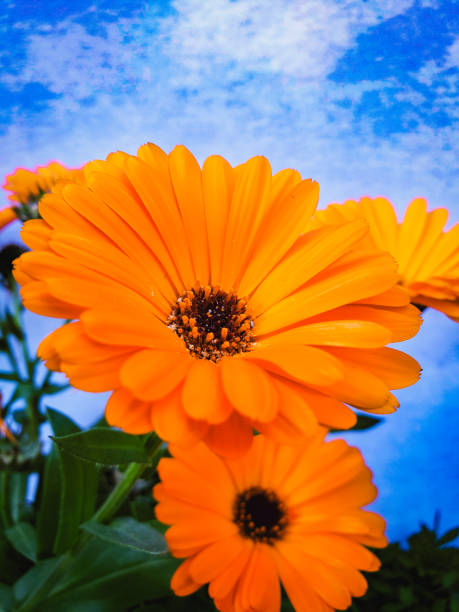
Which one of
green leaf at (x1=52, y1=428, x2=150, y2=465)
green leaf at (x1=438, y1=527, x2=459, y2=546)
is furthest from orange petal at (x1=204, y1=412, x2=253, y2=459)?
green leaf at (x1=438, y1=527, x2=459, y2=546)

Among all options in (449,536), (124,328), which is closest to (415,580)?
(449,536)

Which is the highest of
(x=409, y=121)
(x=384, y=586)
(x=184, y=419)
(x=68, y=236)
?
(x=409, y=121)

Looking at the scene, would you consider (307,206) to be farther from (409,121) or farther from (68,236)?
(409,121)

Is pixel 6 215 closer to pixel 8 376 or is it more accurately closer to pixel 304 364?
pixel 8 376

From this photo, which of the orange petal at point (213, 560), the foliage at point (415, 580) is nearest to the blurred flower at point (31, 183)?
the orange petal at point (213, 560)

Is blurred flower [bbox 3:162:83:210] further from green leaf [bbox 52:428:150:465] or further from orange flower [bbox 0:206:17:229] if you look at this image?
green leaf [bbox 52:428:150:465]

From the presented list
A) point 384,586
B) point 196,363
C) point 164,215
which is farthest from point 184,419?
point 384,586
